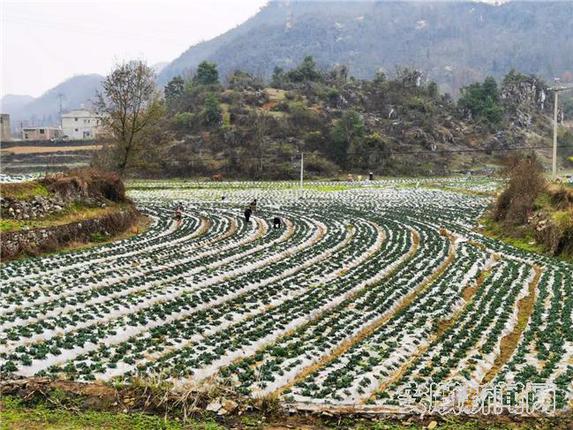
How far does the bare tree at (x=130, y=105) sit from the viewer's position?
150ft

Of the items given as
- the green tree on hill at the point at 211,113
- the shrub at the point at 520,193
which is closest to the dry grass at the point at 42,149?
the green tree on hill at the point at 211,113

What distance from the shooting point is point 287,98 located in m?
102

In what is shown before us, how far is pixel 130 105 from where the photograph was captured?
151ft

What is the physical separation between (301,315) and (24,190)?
2006 cm

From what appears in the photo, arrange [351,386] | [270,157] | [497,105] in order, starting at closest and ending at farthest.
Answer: [351,386]
[270,157]
[497,105]

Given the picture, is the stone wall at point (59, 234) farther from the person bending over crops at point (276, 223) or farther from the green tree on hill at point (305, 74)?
the green tree on hill at point (305, 74)

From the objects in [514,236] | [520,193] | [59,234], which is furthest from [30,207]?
[520,193]

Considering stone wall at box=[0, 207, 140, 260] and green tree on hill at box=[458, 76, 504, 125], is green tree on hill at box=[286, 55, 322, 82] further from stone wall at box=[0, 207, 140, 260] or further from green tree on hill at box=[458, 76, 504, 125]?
stone wall at box=[0, 207, 140, 260]

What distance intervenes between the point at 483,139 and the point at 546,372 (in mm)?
97452

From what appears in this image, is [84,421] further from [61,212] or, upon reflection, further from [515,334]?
[61,212]

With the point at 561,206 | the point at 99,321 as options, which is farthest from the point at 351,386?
the point at 561,206

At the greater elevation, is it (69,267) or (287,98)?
(287,98)

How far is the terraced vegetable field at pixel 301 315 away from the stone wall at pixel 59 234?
6.22ft

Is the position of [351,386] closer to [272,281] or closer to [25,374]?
[25,374]
